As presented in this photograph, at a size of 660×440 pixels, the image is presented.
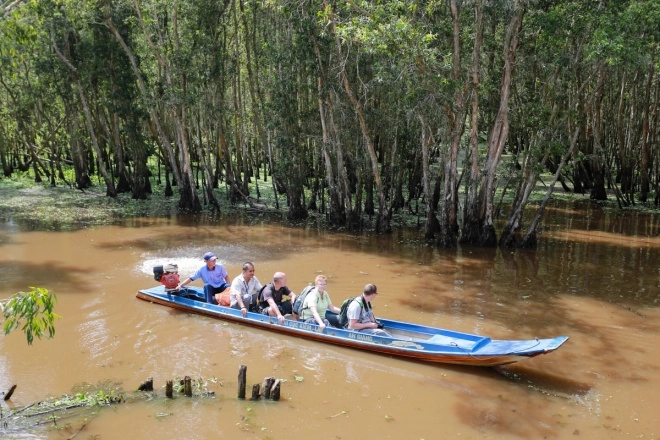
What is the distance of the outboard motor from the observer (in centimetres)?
1153

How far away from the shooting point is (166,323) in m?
10.7

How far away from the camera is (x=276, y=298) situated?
1052 cm

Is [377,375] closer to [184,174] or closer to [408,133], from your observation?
[408,133]

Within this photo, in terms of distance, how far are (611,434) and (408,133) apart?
1373 centimetres

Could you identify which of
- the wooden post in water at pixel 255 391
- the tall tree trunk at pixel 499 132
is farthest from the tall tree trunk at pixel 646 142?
the wooden post in water at pixel 255 391

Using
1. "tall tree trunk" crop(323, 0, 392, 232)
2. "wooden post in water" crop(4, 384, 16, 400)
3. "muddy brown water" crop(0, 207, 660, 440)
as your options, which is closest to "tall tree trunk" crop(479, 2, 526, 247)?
"muddy brown water" crop(0, 207, 660, 440)

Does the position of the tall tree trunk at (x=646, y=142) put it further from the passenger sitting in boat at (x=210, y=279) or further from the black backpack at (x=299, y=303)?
the passenger sitting in boat at (x=210, y=279)

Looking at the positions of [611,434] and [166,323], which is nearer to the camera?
[611,434]

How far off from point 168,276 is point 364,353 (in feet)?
14.0

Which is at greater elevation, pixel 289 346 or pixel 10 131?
pixel 10 131

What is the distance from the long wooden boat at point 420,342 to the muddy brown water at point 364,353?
164mm

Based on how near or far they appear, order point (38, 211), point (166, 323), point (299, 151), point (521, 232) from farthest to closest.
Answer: point (38, 211) < point (299, 151) < point (521, 232) < point (166, 323)

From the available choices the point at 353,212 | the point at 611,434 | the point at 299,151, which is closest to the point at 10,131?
A: the point at 299,151

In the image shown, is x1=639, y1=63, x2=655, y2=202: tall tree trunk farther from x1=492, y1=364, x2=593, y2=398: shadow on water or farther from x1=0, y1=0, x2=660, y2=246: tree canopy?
x1=492, y1=364, x2=593, y2=398: shadow on water
